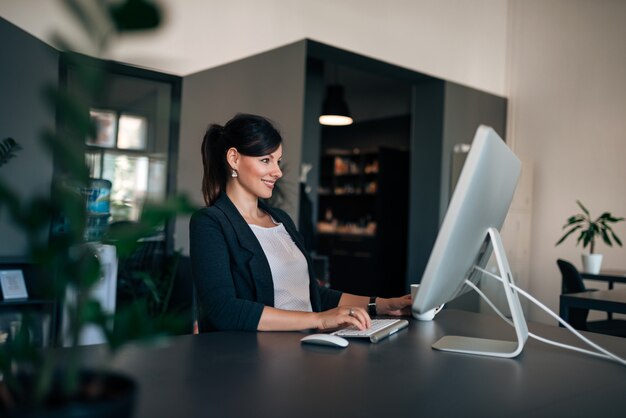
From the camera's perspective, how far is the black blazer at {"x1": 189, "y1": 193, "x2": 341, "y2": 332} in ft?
5.87

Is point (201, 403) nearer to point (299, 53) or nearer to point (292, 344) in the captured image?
point (292, 344)

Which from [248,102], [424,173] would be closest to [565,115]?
[424,173]

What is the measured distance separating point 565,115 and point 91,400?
7.24 m

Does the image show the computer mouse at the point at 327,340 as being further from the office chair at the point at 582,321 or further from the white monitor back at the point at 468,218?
the office chair at the point at 582,321

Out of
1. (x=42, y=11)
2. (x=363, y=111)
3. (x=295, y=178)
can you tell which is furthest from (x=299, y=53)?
(x=363, y=111)

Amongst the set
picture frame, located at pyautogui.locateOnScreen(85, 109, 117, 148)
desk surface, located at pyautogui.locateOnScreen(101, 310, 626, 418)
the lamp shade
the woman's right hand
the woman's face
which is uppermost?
the lamp shade

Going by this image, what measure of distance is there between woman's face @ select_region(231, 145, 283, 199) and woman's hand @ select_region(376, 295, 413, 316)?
0.57 m

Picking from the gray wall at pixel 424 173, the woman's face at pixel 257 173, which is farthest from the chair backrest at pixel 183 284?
the woman's face at pixel 257 173

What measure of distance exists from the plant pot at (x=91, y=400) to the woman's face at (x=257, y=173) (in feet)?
5.23

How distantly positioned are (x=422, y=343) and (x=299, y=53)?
364cm

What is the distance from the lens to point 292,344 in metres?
1.56

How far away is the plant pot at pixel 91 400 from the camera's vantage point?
52 cm

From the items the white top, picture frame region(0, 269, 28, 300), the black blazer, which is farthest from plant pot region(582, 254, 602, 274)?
picture frame region(0, 269, 28, 300)

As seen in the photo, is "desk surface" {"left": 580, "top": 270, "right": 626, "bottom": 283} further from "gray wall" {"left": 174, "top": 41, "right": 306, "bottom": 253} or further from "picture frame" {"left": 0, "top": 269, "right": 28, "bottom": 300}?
"picture frame" {"left": 0, "top": 269, "right": 28, "bottom": 300}
